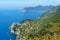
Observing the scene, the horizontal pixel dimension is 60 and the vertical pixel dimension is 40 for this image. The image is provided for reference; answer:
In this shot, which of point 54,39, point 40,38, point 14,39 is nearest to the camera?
point 54,39

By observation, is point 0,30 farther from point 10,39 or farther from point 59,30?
point 59,30

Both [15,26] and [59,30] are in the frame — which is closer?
[59,30]

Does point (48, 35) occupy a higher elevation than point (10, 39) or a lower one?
lower

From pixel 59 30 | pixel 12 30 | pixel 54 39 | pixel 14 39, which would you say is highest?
pixel 12 30

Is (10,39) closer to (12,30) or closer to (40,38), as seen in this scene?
(12,30)

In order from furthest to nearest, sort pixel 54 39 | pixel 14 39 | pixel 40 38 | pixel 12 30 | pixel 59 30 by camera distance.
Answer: pixel 12 30 < pixel 14 39 < pixel 59 30 < pixel 40 38 < pixel 54 39

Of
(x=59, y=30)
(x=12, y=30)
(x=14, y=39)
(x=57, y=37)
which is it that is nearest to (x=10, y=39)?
(x=14, y=39)

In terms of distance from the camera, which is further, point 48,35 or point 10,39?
point 10,39

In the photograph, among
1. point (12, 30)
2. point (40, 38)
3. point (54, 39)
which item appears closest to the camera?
point (54, 39)

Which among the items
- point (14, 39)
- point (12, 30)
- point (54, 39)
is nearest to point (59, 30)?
point (54, 39)
